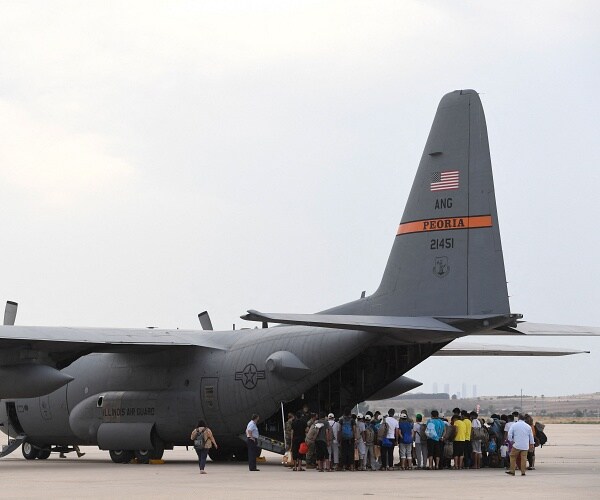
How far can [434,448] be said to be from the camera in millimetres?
24281

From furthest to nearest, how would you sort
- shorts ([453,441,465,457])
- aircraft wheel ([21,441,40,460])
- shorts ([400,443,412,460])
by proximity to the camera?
1. aircraft wheel ([21,441,40,460])
2. shorts ([400,443,412,460])
3. shorts ([453,441,465,457])

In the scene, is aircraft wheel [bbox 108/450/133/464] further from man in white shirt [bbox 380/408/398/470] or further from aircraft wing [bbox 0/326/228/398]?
man in white shirt [bbox 380/408/398/470]

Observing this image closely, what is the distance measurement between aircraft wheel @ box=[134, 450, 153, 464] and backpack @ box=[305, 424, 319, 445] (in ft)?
18.9

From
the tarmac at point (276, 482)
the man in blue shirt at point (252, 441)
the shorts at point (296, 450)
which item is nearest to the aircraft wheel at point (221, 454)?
the tarmac at point (276, 482)

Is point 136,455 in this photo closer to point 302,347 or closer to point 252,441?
point 252,441

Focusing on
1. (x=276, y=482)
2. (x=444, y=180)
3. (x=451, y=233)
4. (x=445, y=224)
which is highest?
(x=444, y=180)

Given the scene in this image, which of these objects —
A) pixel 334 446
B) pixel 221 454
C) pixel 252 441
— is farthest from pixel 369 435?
pixel 221 454

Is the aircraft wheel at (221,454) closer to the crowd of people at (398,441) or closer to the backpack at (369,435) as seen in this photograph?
the crowd of people at (398,441)

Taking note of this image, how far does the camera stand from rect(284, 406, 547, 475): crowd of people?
23.3 meters

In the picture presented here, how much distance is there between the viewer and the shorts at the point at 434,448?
2423 cm

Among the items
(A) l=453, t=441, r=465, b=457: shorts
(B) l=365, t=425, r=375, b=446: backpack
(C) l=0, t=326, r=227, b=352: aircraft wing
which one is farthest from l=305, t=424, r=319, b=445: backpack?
(C) l=0, t=326, r=227, b=352: aircraft wing

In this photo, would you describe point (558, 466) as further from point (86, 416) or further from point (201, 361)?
point (86, 416)

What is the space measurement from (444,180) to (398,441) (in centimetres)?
580

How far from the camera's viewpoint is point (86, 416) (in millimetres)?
28172
